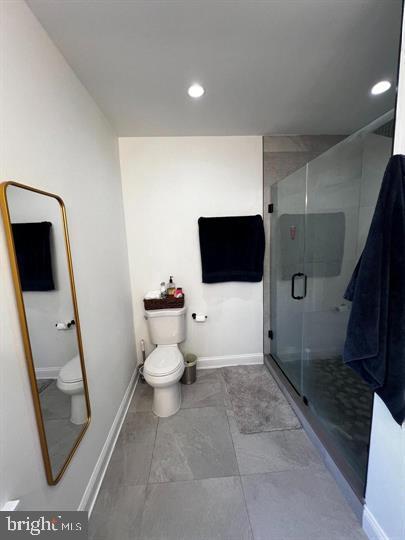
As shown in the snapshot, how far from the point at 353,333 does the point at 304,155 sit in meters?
1.92

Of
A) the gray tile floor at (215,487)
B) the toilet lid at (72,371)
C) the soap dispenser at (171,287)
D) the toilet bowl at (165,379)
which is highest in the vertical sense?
the soap dispenser at (171,287)

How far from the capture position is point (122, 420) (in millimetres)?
1680

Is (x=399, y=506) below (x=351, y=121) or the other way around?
below

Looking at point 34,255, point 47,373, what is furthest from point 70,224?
point 47,373

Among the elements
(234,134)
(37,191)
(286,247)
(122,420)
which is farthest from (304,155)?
(122,420)

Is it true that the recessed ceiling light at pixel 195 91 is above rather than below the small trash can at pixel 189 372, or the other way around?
above

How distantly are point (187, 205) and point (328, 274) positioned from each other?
4.63 ft

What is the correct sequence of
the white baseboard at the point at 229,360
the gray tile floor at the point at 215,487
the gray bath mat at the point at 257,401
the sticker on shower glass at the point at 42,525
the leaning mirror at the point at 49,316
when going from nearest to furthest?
the sticker on shower glass at the point at 42,525
the leaning mirror at the point at 49,316
the gray tile floor at the point at 215,487
the gray bath mat at the point at 257,401
the white baseboard at the point at 229,360

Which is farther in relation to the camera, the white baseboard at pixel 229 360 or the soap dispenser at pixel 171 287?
the white baseboard at pixel 229 360

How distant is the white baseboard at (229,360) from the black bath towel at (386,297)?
5.10 ft

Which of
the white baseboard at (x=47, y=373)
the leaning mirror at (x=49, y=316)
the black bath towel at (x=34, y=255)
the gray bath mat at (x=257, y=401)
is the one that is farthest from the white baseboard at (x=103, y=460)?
the black bath towel at (x=34, y=255)

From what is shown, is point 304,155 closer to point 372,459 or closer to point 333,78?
point 333,78

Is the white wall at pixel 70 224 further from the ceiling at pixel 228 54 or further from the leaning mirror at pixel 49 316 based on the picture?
the ceiling at pixel 228 54

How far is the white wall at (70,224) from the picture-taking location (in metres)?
0.73
